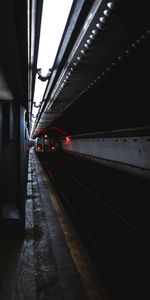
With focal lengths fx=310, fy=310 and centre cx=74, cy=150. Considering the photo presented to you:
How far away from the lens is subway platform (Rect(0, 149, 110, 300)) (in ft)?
10.9

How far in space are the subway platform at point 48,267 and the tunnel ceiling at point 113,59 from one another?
9.10ft

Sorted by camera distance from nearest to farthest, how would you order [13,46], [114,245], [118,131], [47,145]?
[13,46] → [114,245] → [118,131] → [47,145]

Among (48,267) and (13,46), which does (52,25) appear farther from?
(48,267)

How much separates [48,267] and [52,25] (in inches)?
114

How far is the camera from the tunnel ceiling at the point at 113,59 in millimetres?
3227

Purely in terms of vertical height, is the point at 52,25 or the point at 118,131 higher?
the point at 52,25

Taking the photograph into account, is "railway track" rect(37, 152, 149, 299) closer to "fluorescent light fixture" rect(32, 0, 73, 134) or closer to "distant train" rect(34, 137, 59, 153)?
A: "fluorescent light fixture" rect(32, 0, 73, 134)

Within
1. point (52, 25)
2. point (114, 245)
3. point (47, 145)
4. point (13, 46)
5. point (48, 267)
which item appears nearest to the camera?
point (13, 46)

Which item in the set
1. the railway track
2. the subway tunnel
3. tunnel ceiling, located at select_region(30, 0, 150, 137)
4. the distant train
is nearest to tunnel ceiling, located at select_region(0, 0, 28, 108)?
the subway tunnel

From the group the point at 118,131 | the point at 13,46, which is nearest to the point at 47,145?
the point at 118,131

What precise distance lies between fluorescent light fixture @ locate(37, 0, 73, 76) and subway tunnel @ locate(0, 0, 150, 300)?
0.05 ft

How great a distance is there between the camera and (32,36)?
2.60 meters

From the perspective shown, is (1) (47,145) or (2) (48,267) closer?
(2) (48,267)

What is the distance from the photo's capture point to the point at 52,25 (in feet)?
9.13
